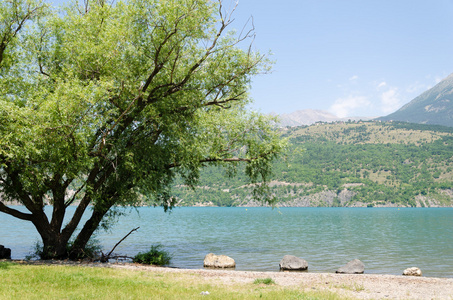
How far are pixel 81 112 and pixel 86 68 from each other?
139 inches

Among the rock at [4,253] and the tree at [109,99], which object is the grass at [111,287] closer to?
the tree at [109,99]

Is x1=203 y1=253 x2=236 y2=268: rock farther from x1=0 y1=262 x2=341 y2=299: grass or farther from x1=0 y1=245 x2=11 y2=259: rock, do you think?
x1=0 y1=245 x2=11 y2=259: rock

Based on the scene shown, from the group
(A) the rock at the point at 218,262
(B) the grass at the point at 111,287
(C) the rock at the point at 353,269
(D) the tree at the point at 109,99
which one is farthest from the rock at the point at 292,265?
(B) the grass at the point at 111,287

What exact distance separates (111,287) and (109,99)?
9.75 meters

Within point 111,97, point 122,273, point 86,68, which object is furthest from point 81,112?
point 122,273

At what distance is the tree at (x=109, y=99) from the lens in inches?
656

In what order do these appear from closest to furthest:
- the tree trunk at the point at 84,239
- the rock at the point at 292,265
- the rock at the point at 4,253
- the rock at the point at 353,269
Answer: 1. the tree trunk at the point at 84,239
2. the rock at the point at 353,269
3. the rock at the point at 4,253
4. the rock at the point at 292,265

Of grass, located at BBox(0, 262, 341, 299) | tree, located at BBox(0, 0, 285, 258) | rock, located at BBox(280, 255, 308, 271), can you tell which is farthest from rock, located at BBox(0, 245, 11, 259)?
rock, located at BBox(280, 255, 308, 271)

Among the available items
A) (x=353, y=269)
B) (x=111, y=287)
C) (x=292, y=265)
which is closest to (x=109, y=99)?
(x=111, y=287)

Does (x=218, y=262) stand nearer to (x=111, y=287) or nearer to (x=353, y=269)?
(x=353, y=269)

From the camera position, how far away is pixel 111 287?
12055 millimetres

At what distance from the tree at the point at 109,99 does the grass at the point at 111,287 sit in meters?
4.64

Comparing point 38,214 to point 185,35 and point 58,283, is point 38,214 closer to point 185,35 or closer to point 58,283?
point 58,283

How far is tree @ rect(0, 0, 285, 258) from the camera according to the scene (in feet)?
54.6
